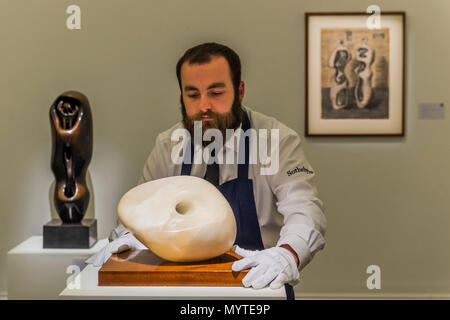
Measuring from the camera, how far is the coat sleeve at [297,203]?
156cm

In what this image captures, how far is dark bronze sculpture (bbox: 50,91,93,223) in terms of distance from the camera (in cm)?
211

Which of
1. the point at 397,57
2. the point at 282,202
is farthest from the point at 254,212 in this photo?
the point at 397,57

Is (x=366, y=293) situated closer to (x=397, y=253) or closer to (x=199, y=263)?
(x=397, y=253)

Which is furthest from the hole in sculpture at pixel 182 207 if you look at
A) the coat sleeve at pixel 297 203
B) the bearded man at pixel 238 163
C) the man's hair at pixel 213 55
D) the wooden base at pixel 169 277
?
the man's hair at pixel 213 55

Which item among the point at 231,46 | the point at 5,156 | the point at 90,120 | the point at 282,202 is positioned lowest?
the point at 282,202

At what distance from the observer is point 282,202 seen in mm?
1845

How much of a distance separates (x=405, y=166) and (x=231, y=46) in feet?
2.98

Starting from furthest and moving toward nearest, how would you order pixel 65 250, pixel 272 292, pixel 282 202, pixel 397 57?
pixel 397 57
pixel 65 250
pixel 282 202
pixel 272 292

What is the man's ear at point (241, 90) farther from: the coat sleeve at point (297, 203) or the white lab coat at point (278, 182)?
the coat sleeve at point (297, 203)

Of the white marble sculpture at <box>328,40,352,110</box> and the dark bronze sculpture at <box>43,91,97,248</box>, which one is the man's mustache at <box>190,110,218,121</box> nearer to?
the dark bronze sculpture at <box>43,91,97,248</box>

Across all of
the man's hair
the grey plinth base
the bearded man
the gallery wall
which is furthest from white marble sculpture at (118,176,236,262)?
the gallery wall

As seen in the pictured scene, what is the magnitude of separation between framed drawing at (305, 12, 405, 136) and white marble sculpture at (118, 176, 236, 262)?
1.07 m

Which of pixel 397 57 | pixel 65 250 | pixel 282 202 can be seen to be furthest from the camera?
pixel 397 57

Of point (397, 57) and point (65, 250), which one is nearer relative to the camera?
point (65, 250)
